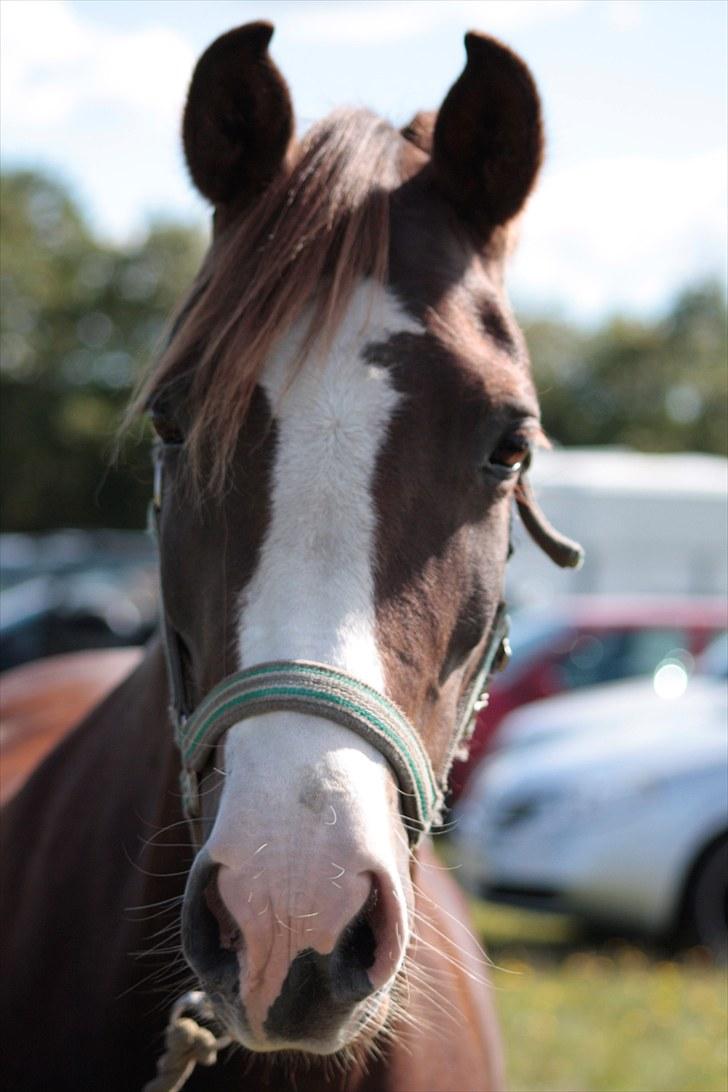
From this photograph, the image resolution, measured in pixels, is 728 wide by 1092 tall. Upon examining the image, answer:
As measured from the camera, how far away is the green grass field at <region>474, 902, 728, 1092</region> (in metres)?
5.17

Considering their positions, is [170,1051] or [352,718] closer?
[352,718]

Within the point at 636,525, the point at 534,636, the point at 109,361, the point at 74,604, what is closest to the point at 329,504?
the point at 534,636

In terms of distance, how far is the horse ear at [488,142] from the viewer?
251 centimetres

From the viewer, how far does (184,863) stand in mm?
2395

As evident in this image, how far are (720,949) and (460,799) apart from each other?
356cm

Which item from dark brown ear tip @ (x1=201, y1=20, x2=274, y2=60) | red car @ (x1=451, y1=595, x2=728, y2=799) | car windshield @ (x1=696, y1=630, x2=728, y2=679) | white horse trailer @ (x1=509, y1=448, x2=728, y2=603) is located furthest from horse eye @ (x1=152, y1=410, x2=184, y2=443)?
white horse trailer @ (x1=509, y1=448, x2=728, y2=603)

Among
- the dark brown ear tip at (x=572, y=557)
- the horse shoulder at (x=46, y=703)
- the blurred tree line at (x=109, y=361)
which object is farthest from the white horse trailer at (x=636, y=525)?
the blurred tree line at (x=109, y=361)

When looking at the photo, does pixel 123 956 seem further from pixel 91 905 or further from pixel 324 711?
pixel 324 711

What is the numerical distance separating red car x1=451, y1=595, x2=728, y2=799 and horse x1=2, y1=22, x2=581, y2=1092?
8290 mm

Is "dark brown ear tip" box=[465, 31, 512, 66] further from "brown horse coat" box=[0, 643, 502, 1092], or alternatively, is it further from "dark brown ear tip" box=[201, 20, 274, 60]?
"brown horse coat" box=[0, 643, 502, 1092]

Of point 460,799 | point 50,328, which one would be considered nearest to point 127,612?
point 460,799

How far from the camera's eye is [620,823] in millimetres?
7273

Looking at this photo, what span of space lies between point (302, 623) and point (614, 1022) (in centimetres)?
462

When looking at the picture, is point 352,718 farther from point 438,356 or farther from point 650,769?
point 650,769
